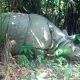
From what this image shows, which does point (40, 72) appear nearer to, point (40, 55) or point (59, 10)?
point (40, 55)

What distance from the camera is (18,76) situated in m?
5.00

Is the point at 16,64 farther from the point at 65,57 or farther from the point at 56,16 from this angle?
the point at 56,16

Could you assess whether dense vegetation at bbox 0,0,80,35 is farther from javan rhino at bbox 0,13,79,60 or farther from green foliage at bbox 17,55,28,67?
green foliage at bbox 17,55,28,67

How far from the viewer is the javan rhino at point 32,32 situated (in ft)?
21.0

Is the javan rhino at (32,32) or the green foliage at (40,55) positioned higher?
the javan rhino at (32,32)

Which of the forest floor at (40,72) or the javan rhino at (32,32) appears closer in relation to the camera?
the forest floor at (40,72)

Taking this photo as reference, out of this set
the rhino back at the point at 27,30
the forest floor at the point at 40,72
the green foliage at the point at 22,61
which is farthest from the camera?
the rhino back at the point at 27,30

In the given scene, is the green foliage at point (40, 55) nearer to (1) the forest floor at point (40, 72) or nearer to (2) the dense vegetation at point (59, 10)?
(1) the forest floor at point (40, 72)

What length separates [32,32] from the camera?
645 cm

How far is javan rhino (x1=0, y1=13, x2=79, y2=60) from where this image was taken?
21.0 ft

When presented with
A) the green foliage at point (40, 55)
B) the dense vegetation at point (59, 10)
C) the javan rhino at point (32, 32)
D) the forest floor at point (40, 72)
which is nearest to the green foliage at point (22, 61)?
the forest floor at point (40, 72)

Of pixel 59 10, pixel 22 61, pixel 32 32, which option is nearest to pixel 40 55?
pixel 22 61

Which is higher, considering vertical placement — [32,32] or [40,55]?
[32,32]

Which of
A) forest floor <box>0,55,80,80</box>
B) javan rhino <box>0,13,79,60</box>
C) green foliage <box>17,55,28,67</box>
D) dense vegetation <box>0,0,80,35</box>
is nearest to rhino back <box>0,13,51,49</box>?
javan rhino <box>0,13,79,60</box>
